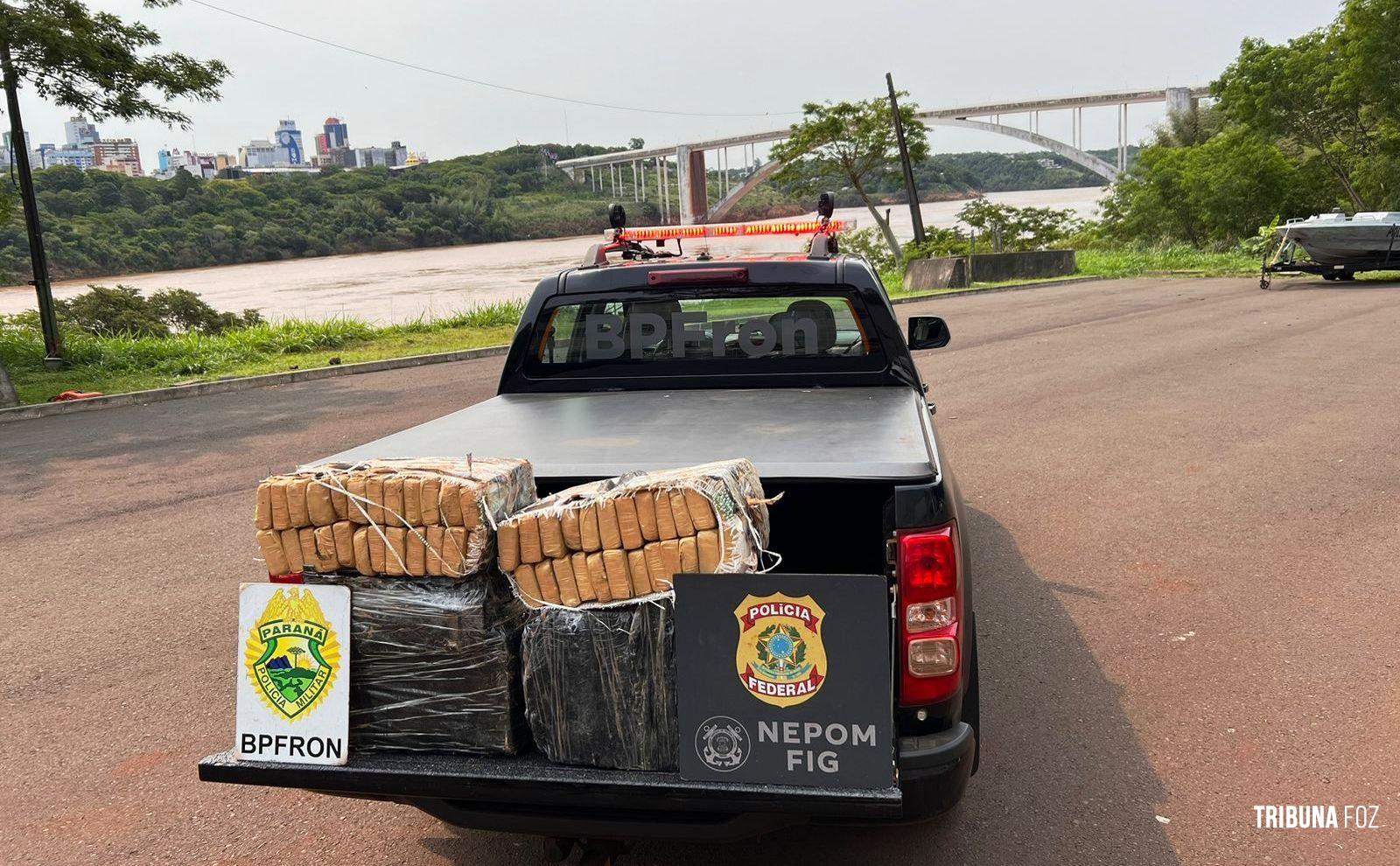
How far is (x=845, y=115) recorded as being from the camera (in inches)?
1799

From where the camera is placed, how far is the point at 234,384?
1444cm

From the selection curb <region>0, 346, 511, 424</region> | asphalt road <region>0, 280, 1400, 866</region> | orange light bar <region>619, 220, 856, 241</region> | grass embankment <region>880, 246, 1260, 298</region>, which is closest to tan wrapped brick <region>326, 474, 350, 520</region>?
asphalt road <region>0, 280, 1400, 866</region>

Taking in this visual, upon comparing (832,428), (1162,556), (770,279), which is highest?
(770,279)

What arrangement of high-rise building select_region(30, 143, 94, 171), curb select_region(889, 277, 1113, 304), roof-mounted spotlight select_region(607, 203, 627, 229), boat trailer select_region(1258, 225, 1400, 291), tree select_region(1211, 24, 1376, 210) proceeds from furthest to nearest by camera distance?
high-rise building select_region(30, 143, 94, 171)
tree select_region(1211, 24, 1376, 210)
curb select_region(889, 277, 1113, 304)
boat trailer select_region(1258, 225, 1400, 291)
roof-mounted spotlight select_region(607, 203, 627, 229)

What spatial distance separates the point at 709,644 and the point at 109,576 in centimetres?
502

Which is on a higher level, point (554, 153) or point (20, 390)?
point (554, 153)

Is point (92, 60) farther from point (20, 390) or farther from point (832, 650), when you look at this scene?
point (832, 650)

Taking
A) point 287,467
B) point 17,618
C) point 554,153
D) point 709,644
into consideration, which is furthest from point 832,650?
point 554,153

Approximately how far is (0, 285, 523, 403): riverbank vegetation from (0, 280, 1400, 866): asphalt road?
4.30 metres

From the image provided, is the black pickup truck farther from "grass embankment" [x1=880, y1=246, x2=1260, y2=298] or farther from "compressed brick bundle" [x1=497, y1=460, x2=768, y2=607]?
"grass embankment" [x1=880, y1=246, x2=1260, y2=298]

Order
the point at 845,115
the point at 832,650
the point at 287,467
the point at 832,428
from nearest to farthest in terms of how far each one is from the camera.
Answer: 1. the point at 832,650
2. the point at 832,428
3. the point at 287,467
4. the point at 845,115

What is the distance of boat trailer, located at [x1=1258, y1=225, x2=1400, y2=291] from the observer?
2309cm

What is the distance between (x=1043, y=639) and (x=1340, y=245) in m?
22.6

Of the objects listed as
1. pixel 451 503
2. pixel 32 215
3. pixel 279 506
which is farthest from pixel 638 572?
pixel 32 215
